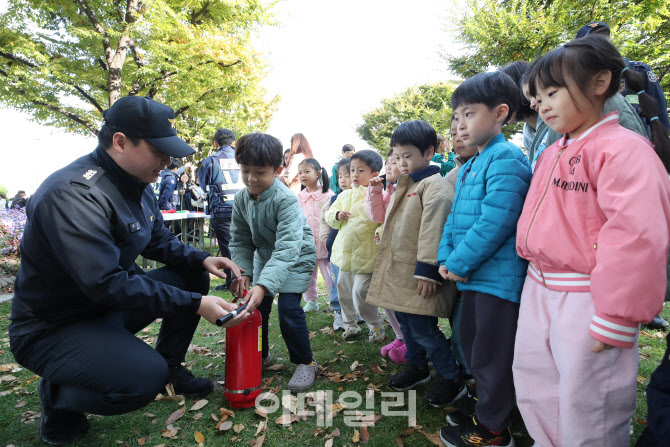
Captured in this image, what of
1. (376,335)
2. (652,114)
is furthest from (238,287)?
(652,114)

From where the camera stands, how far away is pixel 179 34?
11781mm

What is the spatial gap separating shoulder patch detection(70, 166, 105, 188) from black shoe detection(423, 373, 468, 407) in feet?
7.71

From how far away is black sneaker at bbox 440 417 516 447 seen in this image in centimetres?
193

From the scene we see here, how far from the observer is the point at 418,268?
241 cm

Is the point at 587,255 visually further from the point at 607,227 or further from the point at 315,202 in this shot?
the point at 315,202

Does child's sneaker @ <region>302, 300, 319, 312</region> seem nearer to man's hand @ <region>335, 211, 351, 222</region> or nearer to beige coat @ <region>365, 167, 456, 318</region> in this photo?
man's hand @ <region>335, 211, 351, 222</region>

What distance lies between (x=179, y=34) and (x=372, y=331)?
11.8m

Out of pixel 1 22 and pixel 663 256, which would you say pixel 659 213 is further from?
pixel 1 22

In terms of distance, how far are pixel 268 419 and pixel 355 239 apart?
1.74 m

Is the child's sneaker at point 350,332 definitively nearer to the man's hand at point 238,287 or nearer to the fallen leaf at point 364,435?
the man's hand at point 238,287

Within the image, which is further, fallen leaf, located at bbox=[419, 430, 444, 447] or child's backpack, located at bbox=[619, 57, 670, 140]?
fallen leaf, located at bbox=[419, 430, 444, 447]

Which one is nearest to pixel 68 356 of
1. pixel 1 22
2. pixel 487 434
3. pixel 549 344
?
pixel 487 434

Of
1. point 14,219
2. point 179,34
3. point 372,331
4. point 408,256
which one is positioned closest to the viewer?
point 408,256

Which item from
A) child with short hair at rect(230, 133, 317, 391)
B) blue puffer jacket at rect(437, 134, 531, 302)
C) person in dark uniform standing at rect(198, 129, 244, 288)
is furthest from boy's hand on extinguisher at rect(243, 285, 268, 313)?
person in dark uniform standing at rect(198, 129, 244, 288)
